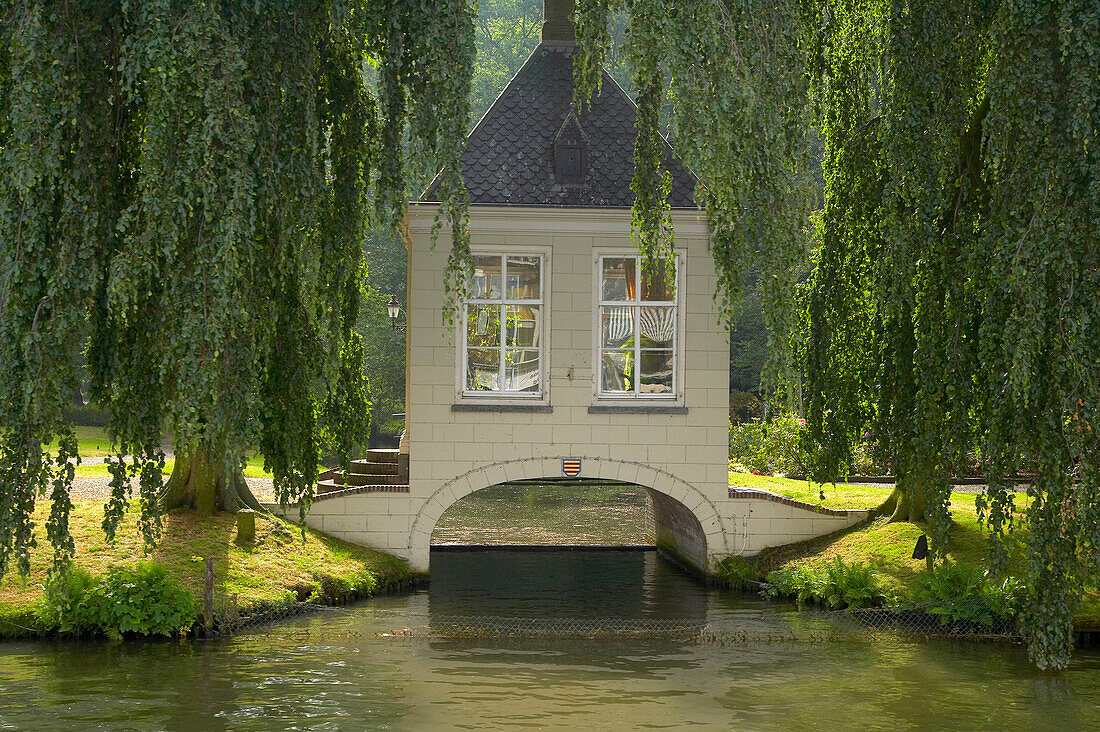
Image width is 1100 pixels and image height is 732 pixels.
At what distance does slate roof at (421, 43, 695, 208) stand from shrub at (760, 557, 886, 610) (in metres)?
4.63

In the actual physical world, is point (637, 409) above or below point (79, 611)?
above

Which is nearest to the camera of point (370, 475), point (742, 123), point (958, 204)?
point (742, 123)

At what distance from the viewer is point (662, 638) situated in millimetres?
12281

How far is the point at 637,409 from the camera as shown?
49.9 feet

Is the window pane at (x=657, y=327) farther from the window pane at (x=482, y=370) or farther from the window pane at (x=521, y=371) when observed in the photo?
the window pane at (x=482, y=370)

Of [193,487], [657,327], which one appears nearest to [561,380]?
[657,327]

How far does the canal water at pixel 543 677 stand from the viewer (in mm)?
9078

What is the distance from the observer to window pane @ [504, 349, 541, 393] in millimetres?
15273

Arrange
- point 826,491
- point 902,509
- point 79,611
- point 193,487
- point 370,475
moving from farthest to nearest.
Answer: point 826,491 → point 370,475 → point 902,509 → point 193,487 → point 79,611

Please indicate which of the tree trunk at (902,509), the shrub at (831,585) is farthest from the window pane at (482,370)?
the tree trunk at (902,509)

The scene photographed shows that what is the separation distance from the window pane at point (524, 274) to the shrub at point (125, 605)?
5543mm

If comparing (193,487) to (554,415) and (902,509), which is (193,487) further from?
(902,509)

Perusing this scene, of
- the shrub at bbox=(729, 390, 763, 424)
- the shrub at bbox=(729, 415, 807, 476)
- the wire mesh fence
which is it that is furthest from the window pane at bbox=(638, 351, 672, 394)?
the shrub at bbox=(729, 390, 763, 424)

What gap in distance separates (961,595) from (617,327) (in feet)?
17.1
